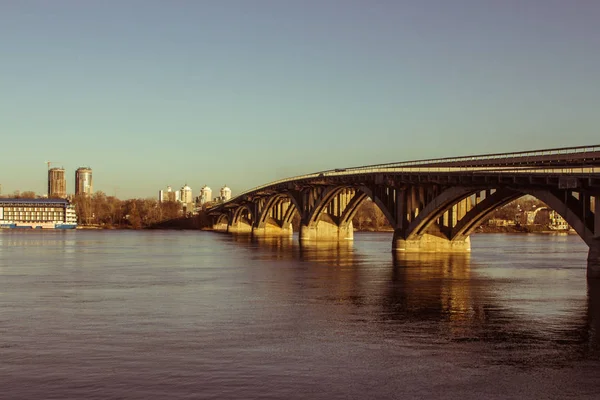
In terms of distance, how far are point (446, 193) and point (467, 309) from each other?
38.4m

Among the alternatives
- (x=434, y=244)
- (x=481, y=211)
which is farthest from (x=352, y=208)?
(x=481, y=211)

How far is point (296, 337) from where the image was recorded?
3064 centimetres

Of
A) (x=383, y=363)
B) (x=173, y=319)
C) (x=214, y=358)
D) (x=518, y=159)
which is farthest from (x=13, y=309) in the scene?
(x=518, y=159)

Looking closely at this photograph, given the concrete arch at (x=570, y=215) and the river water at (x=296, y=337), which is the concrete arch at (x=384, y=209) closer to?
the concrete arch at (x=570, y=215)

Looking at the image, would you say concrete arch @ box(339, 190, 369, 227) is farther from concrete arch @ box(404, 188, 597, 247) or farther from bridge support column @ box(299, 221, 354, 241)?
concrete arch @ box(404, 188, 597, 247)

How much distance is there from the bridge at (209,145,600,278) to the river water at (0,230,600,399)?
6.10m

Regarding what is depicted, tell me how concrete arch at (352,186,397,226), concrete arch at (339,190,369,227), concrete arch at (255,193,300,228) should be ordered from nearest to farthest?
1. concrete arch at (352,186,397,226)
2. concrete arch at (339,190,369,227)
3. concrete arch at (255,193,300,228)

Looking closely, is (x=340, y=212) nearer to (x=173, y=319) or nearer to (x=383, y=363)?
(x=173, y=319)

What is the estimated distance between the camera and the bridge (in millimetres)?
53531

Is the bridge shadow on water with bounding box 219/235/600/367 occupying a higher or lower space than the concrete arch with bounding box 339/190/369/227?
lower

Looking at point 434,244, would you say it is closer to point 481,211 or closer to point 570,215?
point 481,211

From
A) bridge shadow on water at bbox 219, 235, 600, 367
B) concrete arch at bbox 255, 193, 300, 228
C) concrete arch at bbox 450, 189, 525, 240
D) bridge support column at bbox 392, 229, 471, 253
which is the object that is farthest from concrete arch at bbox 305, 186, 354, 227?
bridge shadow on water at bbox 219, 235, 600, 367

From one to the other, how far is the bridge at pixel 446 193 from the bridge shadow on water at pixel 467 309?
6414mm

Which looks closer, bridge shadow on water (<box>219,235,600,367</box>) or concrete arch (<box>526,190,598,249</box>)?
bridge shadow on water (<box>219,235,600,367</box>)
